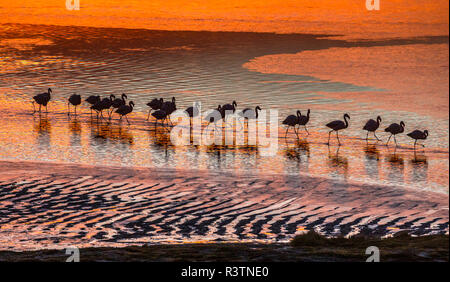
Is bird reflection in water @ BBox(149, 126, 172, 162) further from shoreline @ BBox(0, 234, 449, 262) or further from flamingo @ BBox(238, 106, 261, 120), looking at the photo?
shoreline @ BBox(0, 234, 449, 262)

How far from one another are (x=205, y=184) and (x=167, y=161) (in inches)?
118

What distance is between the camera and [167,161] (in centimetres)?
1978

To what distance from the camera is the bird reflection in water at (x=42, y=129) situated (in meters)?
22.1

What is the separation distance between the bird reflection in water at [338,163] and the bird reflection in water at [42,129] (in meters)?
8.11

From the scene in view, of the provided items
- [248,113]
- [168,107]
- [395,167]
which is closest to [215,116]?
[248,113]

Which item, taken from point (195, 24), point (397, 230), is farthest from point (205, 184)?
point (195, 24)

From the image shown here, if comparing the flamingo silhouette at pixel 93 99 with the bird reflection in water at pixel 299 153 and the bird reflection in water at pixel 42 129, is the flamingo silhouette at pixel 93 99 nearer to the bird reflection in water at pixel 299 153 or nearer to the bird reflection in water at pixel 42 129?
the bird reflection in water at pixel 42 129

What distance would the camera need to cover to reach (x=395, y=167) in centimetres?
1967

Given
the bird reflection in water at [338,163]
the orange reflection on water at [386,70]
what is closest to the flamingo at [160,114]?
the bird reflection in water at [338,163]

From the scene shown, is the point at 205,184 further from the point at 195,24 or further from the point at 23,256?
the point at 195,24

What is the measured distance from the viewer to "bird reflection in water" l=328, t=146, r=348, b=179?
19.1 m

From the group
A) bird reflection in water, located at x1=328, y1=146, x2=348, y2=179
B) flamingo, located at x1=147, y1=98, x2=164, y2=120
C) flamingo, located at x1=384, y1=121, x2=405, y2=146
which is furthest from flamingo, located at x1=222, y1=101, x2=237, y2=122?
flamingo, located at x1=384, y1=121, x2=405, y2=146

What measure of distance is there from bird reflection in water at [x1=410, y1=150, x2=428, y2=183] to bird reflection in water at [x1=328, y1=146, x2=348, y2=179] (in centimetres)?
169

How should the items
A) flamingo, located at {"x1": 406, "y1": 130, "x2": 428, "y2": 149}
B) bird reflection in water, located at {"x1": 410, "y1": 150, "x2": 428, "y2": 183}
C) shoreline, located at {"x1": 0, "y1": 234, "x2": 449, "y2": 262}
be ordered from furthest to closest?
flamingo, located at {"x1": 406, "y1": 130, "x2": 428, "y2": 149}
bird reflection in water, located at {"x1": 410, "y1": 150, "x2": 428, "y2": 183}
shoreline, located at {"x1": 0, "y1": 234, "x2": 449, "y2": 262}
